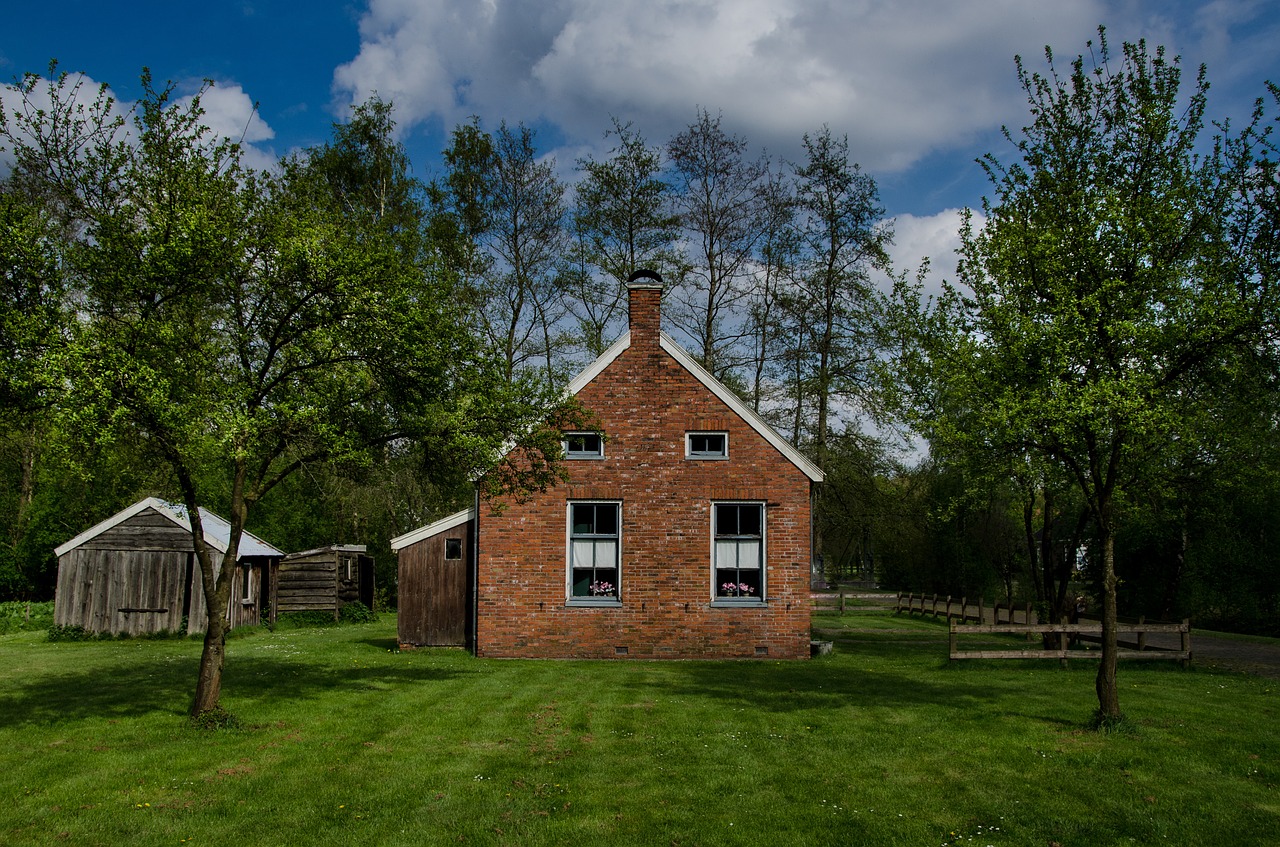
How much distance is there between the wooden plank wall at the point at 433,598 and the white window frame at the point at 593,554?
3024 millimetres

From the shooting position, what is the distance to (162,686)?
16422mm

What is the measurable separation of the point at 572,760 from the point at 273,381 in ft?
21.7

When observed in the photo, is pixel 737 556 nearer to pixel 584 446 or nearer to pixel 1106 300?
pixel 584 446

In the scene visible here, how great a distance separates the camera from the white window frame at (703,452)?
21047 millimetres

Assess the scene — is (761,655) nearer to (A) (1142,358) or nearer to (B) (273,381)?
(A) (1142,358)

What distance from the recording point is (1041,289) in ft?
43.0

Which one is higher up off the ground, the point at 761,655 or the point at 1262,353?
the point at 1262,353

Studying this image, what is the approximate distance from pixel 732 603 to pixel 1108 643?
365 inches

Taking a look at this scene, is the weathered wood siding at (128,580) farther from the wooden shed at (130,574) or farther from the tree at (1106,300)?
the tree at (1106,300)

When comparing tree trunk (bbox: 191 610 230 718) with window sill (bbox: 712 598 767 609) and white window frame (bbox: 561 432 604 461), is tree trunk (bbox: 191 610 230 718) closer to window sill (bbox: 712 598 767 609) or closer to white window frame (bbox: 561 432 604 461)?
white window frame (bbox: 561 432 604 461)

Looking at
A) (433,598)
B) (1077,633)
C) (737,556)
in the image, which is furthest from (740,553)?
(433,598)

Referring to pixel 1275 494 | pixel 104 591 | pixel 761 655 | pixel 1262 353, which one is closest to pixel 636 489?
pixel 761 655

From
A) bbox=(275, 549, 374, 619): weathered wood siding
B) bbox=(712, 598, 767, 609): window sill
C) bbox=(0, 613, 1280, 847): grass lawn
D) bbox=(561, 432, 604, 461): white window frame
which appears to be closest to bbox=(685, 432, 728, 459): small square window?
bbox=(561, 432, 604, 461): white window frame

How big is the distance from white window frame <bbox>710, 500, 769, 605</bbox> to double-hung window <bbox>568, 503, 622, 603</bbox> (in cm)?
223
